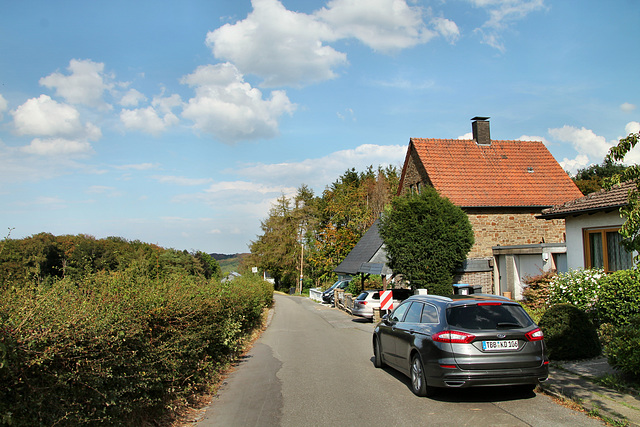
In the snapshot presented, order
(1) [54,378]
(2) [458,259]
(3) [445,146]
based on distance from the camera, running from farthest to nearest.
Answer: (3) [445,146], (2) [458,259], (1) [54,378]

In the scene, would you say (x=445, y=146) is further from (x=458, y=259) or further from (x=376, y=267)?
(x=458, y=259)

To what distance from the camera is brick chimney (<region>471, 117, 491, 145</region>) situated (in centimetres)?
3207

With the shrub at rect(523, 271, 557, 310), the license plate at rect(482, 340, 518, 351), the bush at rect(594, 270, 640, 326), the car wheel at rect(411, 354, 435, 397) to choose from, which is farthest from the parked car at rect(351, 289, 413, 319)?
the license plate at rect(482, 340, 518, 351)

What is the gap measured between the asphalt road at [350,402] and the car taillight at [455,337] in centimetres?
92

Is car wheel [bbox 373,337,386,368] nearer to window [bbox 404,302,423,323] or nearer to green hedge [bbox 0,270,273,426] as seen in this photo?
window [bbox 404,302,423,323]

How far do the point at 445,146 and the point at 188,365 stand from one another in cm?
2689

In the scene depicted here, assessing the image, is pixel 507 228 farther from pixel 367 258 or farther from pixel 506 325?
pixel 506 325

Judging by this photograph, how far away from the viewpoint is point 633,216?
6074mm

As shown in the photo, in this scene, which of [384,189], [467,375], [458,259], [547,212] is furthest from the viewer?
[384,189]

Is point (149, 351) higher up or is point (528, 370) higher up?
point (149, 351)

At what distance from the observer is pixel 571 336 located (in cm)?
945

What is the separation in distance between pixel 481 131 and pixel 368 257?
11.1 m

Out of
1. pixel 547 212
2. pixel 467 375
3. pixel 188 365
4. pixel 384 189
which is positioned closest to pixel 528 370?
pixel 467 375

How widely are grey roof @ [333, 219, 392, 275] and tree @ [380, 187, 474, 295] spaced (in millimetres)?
5303
